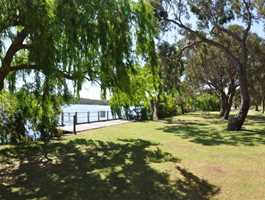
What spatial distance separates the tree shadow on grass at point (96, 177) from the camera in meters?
7.38

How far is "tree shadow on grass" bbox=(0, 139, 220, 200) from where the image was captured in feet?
24.2

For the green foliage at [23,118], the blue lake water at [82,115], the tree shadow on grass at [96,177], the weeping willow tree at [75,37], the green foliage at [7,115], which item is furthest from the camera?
the blue lake water at [82,115]

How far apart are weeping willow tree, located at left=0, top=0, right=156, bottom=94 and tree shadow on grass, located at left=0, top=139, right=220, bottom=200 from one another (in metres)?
2.36

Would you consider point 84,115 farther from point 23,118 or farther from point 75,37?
point 75,37

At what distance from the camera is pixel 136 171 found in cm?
938

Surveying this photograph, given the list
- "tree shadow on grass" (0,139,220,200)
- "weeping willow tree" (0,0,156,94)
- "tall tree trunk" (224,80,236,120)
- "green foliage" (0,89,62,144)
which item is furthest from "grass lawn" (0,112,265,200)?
"tall tree trunk" (224,80,236,120)

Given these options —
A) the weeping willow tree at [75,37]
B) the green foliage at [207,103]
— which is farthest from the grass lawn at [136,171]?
the green foliage at [207,103]

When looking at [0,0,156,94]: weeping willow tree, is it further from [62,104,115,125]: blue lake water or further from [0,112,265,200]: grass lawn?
[62,104,115,125]: blue lake water

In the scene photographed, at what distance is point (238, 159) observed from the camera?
10.8 metres

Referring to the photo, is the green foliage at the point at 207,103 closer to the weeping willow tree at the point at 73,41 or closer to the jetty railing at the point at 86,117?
the jetty railing at the point at 86,117

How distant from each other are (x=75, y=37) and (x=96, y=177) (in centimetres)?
358

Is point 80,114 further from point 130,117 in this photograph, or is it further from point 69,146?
point 69,146

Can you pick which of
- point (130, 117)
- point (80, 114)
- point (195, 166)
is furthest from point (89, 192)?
point (130, 117)

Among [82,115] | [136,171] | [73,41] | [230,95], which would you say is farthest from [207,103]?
[73,41]
